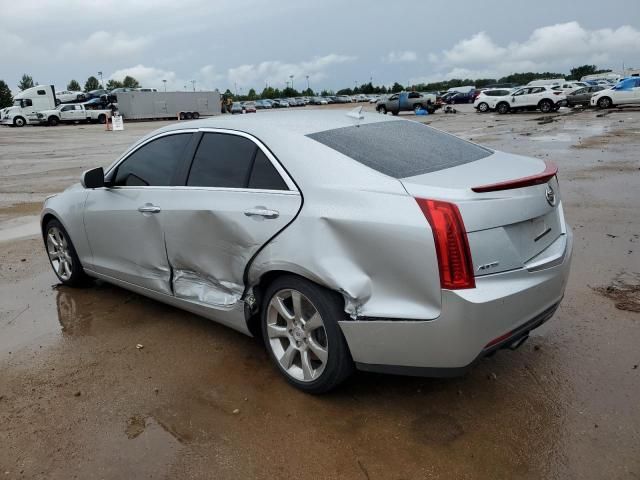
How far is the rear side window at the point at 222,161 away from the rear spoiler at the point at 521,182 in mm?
1505

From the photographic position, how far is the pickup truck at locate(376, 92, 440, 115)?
42094mm

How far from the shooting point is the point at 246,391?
3449 mm

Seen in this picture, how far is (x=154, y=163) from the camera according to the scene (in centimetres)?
432

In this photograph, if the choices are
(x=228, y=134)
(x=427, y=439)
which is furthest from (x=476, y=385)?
(x=228, y=134)

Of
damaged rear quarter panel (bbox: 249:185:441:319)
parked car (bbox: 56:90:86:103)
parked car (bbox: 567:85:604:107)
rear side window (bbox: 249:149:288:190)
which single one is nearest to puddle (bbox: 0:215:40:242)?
rear side window (bbox: 249:149:288:190)

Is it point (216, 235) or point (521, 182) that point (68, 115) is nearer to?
point (216, 235)

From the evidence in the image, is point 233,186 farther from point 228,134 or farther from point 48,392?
point 48,392

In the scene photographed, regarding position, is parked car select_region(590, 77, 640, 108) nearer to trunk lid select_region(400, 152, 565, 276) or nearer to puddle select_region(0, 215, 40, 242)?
puddle select_region(0, 215, 40, 242)

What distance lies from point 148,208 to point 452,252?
2.40 metres

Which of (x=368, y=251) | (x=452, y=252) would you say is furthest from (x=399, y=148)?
(x=452, y=252)

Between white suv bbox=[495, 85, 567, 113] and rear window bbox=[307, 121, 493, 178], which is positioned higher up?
rear window bbox=[307, 121, 493, 178]

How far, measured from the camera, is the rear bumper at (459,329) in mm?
2686

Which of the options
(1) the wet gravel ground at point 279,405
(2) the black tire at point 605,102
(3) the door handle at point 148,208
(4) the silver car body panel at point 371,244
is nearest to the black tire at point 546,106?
(2) the black tire at point 605,102

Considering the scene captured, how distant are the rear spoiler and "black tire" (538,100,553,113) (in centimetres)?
3555
